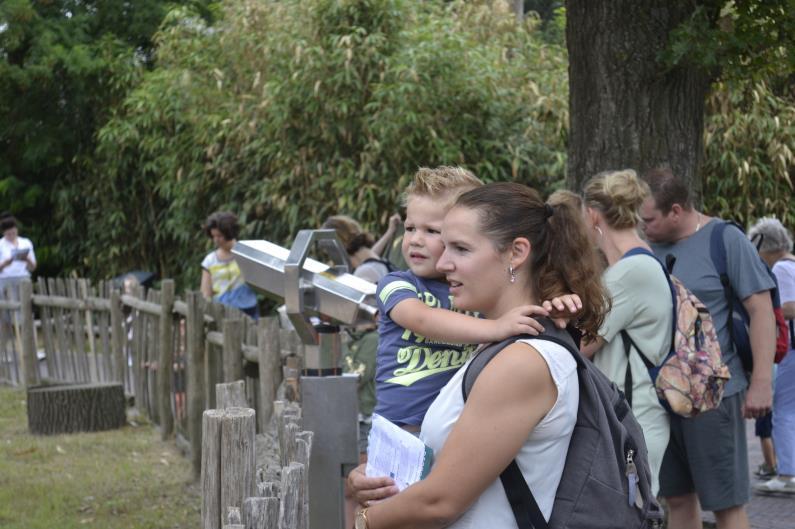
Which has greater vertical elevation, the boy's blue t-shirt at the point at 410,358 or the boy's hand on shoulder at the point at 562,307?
the boy's hand on shoulder at the point at 562,307

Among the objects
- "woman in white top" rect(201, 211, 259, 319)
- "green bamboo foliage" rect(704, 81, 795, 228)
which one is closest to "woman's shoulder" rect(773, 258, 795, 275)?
"woman in white top" rect(201, 211, 259, 319)

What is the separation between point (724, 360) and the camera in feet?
16.0

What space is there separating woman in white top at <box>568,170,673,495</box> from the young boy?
1.00m

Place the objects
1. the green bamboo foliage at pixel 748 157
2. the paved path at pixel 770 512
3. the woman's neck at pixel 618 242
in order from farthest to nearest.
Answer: the green bamboo foliage at pixel 748 157 → the paved path at pixel 770 512 → the woman's neck at pixel 618 242

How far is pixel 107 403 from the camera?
1027cm

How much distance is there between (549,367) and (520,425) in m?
0.13

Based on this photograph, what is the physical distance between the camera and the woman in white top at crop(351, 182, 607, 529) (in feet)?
7.40

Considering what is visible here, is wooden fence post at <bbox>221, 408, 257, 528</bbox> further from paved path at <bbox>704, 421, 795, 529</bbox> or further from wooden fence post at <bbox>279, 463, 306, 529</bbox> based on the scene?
paved path at <bbox>704, 421, 795, 529</bbox>

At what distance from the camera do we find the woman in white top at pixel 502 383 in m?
2.26

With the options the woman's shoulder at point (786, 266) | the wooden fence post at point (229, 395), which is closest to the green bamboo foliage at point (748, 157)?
the woman's shoulder at point (786, 266)

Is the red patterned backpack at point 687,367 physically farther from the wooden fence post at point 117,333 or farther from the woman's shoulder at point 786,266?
the wooden fence post at point 117,333

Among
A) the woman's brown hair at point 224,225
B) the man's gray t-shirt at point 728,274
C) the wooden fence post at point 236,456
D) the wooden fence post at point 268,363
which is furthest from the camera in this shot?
the woman's brown hair at point 224,225

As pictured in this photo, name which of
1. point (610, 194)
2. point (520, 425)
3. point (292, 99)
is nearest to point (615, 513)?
point (520, 425)

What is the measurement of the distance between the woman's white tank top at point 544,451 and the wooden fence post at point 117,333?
365 inches
